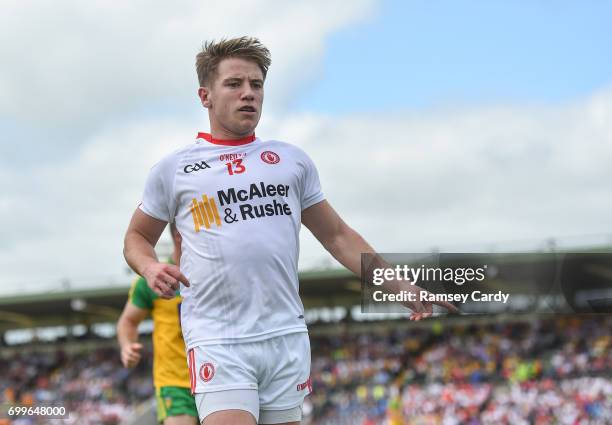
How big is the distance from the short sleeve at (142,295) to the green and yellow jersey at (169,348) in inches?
3.9

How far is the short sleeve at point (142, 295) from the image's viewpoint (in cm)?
678

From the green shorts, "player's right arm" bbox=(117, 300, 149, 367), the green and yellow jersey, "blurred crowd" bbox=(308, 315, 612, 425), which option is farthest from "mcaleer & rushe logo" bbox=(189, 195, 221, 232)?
"blurred crowd" bbox=(308, 315, 612, 425)

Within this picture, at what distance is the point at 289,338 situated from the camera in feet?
12.7

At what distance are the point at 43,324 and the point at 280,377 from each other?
38069mm

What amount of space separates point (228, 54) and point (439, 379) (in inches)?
867

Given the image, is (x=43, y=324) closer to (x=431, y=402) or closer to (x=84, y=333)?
(x=84, y=333)

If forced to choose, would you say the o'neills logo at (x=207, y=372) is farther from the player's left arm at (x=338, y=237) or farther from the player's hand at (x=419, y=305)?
the player's hand at (x=419, y=305)

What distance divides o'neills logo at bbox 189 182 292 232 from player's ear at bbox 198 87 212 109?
451mm

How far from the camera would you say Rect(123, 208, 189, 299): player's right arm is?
3.63m

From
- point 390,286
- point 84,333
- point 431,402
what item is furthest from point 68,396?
point 390,286

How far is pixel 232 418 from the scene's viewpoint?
362 cm

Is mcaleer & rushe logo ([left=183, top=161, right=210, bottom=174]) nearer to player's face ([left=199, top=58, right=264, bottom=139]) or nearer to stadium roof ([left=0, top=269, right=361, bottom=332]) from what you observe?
player's face ([left=199, top=58, right=264, bottom=139])

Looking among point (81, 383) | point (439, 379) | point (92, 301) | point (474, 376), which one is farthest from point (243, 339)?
point (92, 301)

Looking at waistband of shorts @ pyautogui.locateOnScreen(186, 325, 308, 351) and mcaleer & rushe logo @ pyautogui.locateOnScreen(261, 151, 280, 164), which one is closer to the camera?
waistband of shorts @ pyautogui.locateOnScreen(186, 325, 308, 351)
